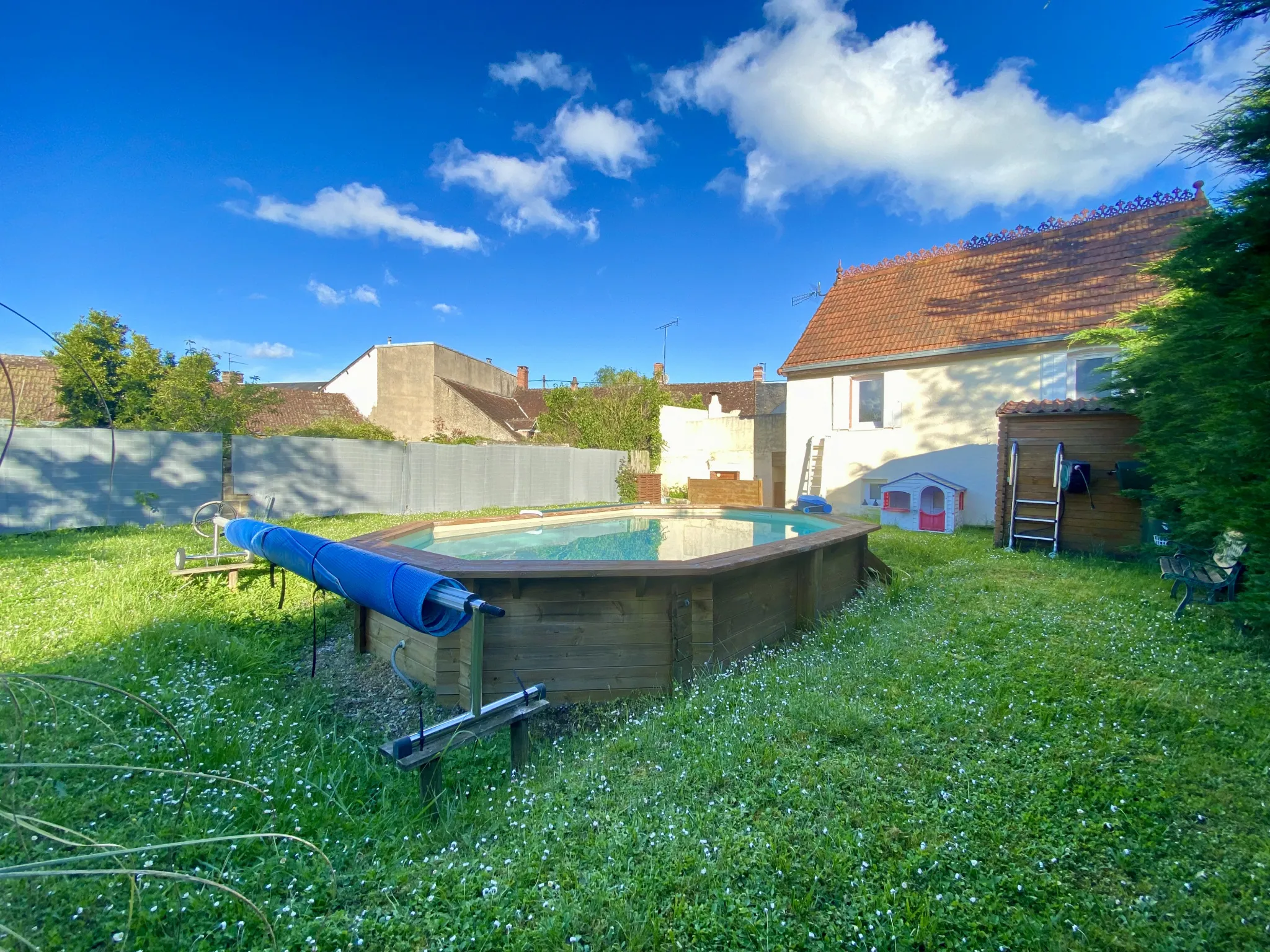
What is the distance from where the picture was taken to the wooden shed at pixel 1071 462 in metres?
7.11

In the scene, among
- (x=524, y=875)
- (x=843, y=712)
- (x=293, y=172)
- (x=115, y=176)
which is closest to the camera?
(x=524, y=875)

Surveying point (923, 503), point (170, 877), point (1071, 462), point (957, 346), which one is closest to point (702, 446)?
point (923, 503)

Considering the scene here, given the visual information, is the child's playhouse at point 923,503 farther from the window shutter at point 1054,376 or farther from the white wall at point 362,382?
the white wall at point 362,382

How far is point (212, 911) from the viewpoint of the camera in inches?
64.8

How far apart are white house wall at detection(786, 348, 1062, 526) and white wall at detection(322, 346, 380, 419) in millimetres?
18454

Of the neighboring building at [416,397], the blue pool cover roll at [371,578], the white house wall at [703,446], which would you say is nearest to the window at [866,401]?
the white house wall at [703,446]

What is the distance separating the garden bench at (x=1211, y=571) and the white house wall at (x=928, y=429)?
6.82m

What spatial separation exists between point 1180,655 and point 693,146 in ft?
41.6

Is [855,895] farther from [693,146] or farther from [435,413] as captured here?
[435,413]

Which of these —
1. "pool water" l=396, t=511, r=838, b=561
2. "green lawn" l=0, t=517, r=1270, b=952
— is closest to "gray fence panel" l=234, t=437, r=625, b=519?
"pool water" l=396, t=511, r=838, b=561

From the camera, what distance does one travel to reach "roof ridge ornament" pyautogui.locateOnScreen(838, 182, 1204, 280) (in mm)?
11117

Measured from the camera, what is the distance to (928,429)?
40.8ft

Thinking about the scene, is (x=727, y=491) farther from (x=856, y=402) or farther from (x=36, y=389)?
(x=36, y=389)

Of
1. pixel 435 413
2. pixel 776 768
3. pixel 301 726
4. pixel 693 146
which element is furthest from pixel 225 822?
pixel 435 413
